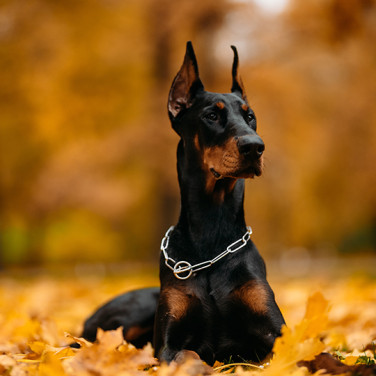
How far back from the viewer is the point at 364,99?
11430 millimetres

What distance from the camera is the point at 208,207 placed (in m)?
2.97

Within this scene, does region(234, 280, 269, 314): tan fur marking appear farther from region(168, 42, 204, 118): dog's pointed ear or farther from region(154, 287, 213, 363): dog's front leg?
region(168, 42, 204, 118): dog's pointed ear

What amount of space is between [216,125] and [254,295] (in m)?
0.89

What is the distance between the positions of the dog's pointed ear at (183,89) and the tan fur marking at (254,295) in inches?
42.8

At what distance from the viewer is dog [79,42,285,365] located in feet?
8.78

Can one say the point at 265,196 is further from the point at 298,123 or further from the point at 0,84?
the point at 0,84

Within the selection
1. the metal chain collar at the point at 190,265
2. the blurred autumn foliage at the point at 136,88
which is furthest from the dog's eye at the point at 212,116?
the blurred autumn foliage at the point at 136,88

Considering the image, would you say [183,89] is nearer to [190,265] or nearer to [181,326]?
[190,265]

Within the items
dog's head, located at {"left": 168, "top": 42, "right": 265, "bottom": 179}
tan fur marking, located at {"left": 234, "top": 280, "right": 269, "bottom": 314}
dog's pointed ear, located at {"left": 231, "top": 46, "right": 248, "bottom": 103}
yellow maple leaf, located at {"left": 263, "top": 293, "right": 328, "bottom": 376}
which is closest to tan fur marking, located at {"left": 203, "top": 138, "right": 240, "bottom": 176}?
dog's head, located at {"left": 168, "top": 42, "right": 265, "bottom": 179}

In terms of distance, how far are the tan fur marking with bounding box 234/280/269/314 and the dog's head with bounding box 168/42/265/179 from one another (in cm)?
55

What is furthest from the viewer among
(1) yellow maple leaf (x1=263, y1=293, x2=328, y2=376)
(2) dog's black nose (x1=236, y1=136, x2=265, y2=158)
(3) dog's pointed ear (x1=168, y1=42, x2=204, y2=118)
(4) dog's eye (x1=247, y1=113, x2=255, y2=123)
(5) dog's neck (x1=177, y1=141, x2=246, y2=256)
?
(3) dog's pointed ear (x1=168, y1=42, x2=204, y2=118)

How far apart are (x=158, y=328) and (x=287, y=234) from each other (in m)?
25.1

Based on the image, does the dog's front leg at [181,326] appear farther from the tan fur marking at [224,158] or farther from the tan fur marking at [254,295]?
the tan fur marking at [224,158]

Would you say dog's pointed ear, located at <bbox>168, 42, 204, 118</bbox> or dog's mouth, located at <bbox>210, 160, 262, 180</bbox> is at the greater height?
dog's pointed ear, located at <bbox>168, 42, 204, 118</bbox>
